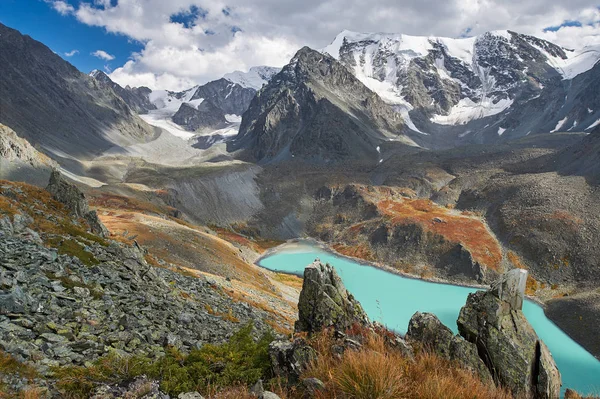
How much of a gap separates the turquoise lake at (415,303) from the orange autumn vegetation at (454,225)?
1201 cm

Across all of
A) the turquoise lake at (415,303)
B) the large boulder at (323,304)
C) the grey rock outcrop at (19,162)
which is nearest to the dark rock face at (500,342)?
the large boulder at (323,304)

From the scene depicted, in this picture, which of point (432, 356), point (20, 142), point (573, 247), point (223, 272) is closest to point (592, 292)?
point (573, 247)

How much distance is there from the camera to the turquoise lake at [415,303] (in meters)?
41.8

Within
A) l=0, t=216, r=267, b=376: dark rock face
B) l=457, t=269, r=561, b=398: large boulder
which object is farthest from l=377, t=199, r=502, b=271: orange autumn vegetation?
l=0, t=216, r=267, b=376: dark rock face

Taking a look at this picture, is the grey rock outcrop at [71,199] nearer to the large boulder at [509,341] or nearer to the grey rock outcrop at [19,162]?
the large boulder at [509,341]

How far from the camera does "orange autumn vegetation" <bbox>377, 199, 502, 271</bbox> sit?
252ft

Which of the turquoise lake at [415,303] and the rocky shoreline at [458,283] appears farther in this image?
the rocky shoreline at [458,283]

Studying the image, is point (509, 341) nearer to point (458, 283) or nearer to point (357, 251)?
point (458, 283)

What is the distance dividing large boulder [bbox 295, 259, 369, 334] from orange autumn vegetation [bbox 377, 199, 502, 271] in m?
73.8

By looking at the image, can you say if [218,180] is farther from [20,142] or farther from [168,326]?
[168,326]

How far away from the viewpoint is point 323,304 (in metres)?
11.0

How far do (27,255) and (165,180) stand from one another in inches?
5200

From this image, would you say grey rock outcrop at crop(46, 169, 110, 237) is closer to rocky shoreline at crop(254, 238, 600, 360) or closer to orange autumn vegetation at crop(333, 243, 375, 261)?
rocky shoreline at crop(254, 238, 600, 360)

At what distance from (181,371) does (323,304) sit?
16.1 ft
